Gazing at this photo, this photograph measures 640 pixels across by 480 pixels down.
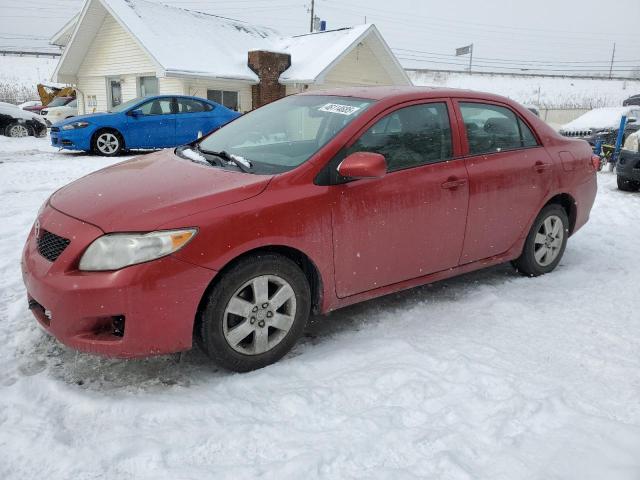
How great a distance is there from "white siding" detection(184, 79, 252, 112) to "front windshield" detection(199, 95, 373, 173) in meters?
15.4

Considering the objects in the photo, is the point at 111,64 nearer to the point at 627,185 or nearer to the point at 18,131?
the point at 18,131

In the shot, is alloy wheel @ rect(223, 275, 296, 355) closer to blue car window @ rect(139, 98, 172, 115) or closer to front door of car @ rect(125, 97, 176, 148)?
front door of car @ rect(125, 97, 176, 148)

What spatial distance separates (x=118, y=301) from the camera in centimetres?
253

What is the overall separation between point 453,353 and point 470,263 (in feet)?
3.46

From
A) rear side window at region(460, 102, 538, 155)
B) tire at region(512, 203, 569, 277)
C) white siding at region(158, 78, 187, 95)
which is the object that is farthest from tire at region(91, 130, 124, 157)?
tire at region(512, 203, 569, 277)

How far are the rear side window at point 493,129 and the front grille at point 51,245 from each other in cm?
280

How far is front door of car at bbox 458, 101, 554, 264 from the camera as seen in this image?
388 centimetres

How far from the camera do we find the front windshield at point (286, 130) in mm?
3279

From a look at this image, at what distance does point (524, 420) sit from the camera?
2520 millimetres

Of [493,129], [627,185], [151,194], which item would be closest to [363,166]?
[151,194]

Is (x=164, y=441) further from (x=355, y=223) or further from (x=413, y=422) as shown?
(x=355, y=223)

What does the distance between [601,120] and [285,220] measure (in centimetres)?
1551

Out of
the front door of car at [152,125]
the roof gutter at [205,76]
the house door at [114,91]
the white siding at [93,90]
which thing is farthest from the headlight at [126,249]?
the white siding at [93,90]

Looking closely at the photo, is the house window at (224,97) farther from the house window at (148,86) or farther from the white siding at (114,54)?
the white siding at (114,54)
